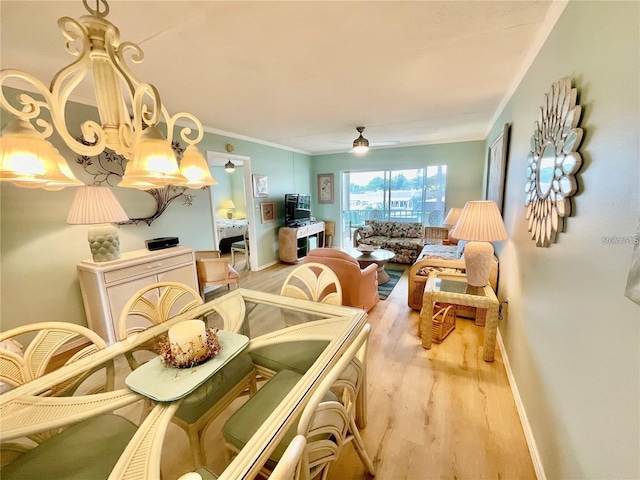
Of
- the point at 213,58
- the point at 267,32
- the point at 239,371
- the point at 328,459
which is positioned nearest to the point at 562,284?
the point at 328,459

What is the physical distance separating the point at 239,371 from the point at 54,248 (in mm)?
2337

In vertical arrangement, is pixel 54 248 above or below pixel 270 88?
below

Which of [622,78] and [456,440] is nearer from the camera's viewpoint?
[622,78]

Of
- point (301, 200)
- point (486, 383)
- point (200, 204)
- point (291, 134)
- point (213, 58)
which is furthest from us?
point (301, 200)

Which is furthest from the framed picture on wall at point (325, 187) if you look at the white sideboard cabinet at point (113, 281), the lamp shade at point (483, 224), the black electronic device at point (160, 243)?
the lamp shade at point (483, 224)

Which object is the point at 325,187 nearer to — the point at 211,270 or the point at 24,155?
the point at 211,270

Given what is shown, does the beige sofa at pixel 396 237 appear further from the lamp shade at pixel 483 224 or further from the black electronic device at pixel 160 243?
the black electronic device at pixel 160 243

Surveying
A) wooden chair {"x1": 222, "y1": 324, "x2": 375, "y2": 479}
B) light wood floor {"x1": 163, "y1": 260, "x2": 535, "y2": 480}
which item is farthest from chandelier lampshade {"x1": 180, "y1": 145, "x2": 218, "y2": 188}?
light wood floor {"x1": 163, "y1": 260, "x2": 535, "y2": 480}

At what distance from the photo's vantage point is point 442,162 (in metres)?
5.23

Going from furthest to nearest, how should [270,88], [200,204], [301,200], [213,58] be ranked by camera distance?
[301,200] < [200,204] < [270,88] < [213,58]

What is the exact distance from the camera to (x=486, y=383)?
1.91 metres

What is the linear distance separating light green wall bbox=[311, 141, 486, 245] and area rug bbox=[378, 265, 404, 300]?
189 centimetres

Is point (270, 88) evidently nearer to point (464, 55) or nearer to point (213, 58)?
point (213, 58)

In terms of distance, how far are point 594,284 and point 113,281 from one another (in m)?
3.21
